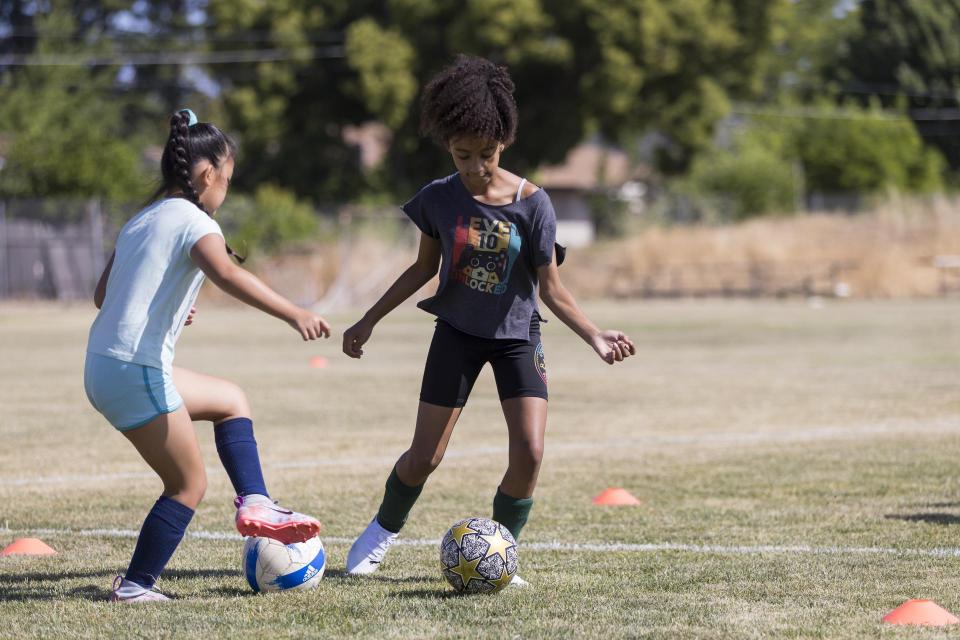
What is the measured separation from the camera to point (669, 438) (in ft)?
34.3

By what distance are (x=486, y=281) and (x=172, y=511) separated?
1486 mm

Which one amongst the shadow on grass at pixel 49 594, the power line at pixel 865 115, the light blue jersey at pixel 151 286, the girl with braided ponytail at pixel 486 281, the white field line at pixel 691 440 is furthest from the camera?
the power line at pixel 865 115

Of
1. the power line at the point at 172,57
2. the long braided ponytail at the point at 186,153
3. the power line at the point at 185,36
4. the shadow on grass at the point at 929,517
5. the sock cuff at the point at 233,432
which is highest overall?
the power line at the point at 185,36

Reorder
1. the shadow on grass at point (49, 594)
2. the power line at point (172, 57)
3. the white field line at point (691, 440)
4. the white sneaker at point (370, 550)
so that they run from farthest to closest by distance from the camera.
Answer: the power line at point (172, 57) < the white field line at point (691, 440) < the white sneaker at point (370, 550) < the shadow on grass at point (49, 594)

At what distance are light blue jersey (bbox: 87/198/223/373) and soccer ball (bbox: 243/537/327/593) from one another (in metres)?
0.83

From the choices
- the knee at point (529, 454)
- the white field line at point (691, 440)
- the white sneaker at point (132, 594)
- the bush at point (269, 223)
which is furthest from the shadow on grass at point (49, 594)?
the bush at point (269, 223)

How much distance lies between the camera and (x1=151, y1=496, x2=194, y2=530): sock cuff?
5.09 m

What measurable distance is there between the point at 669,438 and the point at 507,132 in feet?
17.9

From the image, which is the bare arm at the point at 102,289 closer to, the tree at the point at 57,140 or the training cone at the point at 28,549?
the training cone at the point at 28,549

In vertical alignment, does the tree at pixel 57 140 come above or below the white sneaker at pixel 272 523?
above

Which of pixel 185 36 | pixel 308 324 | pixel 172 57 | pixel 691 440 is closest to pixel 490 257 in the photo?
pixel 308 324

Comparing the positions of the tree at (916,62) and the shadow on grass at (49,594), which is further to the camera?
the tree at (916,62)

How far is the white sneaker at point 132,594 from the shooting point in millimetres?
5113

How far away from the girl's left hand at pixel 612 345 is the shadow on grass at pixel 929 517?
222 cm
